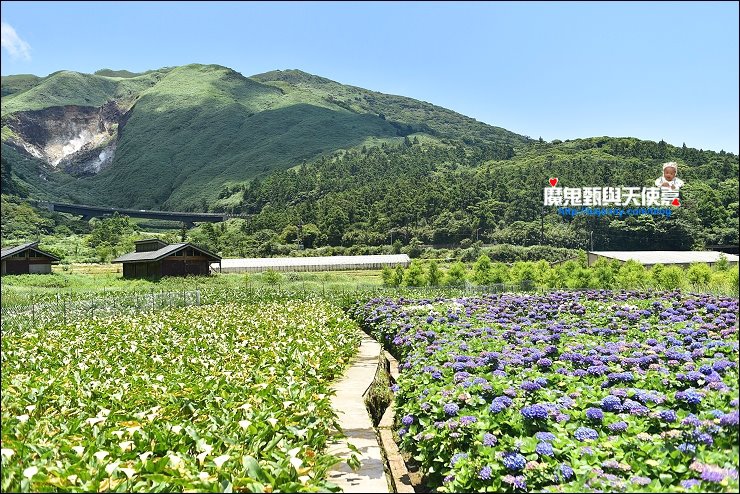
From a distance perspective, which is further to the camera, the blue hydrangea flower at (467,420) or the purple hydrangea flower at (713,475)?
the blue hydrangea flower at (467,420)

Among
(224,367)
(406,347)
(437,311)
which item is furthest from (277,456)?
(437,311)

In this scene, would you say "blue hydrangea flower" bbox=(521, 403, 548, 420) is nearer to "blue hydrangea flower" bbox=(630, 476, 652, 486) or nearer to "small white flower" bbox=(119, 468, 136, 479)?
"blue hydrangea flower" bbox=(630, 476, 652, 486)

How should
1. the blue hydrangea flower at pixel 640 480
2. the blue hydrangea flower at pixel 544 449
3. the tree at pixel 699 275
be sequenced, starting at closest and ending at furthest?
the blue hydrangea flower at pixel 640 480
the blue hydrangea flower at pixel 544 449
the tree at pixel 699 275

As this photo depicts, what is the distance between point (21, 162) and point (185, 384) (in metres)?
3.27

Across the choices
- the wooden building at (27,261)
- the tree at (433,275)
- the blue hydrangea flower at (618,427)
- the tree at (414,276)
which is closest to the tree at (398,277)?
the tree at (414,276)

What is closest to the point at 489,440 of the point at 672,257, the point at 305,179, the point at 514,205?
the point at 672,257

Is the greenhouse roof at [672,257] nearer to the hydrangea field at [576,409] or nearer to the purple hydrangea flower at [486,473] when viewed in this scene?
the hydrangea field at [576,409]

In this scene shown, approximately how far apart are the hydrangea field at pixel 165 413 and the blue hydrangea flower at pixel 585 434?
1469 millimetres

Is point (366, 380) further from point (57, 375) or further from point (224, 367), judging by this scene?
point (57, 375)

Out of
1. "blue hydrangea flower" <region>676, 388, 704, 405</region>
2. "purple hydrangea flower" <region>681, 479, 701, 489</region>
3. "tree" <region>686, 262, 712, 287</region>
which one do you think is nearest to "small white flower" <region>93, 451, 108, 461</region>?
"purple hydrangea flower" <region>681, 479, 701, 489</region>

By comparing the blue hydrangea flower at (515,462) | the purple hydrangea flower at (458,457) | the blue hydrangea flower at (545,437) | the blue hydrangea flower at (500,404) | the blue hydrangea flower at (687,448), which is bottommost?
the purple hydrangea flower at (458,457)

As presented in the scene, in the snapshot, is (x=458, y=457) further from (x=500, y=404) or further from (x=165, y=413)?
(x=165, y=413)

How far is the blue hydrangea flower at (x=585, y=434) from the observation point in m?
3.24

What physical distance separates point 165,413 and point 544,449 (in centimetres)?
219
